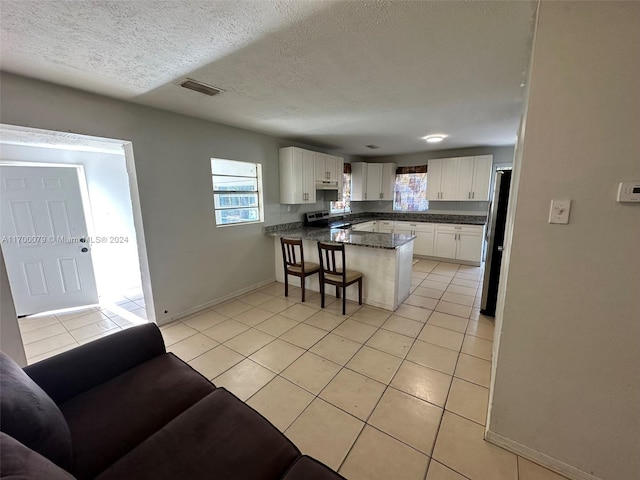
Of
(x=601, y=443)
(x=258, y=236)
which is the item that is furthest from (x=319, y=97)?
(x=601, y=443)

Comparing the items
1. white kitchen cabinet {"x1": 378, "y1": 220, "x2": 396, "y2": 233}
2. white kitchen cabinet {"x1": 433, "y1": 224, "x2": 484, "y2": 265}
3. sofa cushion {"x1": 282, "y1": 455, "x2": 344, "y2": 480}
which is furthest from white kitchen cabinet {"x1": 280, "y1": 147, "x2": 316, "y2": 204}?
sofa cushion {"x1": 282, "y1": 455, "x2": 344, "y2": 480}

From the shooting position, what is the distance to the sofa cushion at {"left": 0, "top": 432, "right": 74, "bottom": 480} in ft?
2.09

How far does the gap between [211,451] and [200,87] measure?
8.54ft

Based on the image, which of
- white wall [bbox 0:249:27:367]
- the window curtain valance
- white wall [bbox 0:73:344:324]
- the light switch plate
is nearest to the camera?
the light switch plate

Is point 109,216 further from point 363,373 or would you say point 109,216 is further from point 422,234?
point 422,234

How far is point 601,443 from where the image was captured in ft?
4.25

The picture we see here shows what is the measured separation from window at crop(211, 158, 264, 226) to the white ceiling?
92 centimetres

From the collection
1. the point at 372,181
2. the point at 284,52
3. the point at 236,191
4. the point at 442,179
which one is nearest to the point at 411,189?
the point at 442,179

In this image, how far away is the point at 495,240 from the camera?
310 centimetres

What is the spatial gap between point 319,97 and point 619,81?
80.9 inches

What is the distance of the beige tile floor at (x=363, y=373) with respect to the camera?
1.51 meters

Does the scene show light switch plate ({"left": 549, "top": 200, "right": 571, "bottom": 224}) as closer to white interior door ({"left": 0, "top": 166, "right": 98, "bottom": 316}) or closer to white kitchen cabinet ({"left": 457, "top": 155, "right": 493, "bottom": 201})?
white kitchen cabinet ({"left": 457, "top": 155, "right": 493, "bottom": 201})

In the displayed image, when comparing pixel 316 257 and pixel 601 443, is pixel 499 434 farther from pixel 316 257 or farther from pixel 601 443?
pixel 316 257

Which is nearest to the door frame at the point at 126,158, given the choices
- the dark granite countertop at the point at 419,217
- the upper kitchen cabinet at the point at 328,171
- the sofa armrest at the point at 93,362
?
the sofa armrest at the point at 93,362
